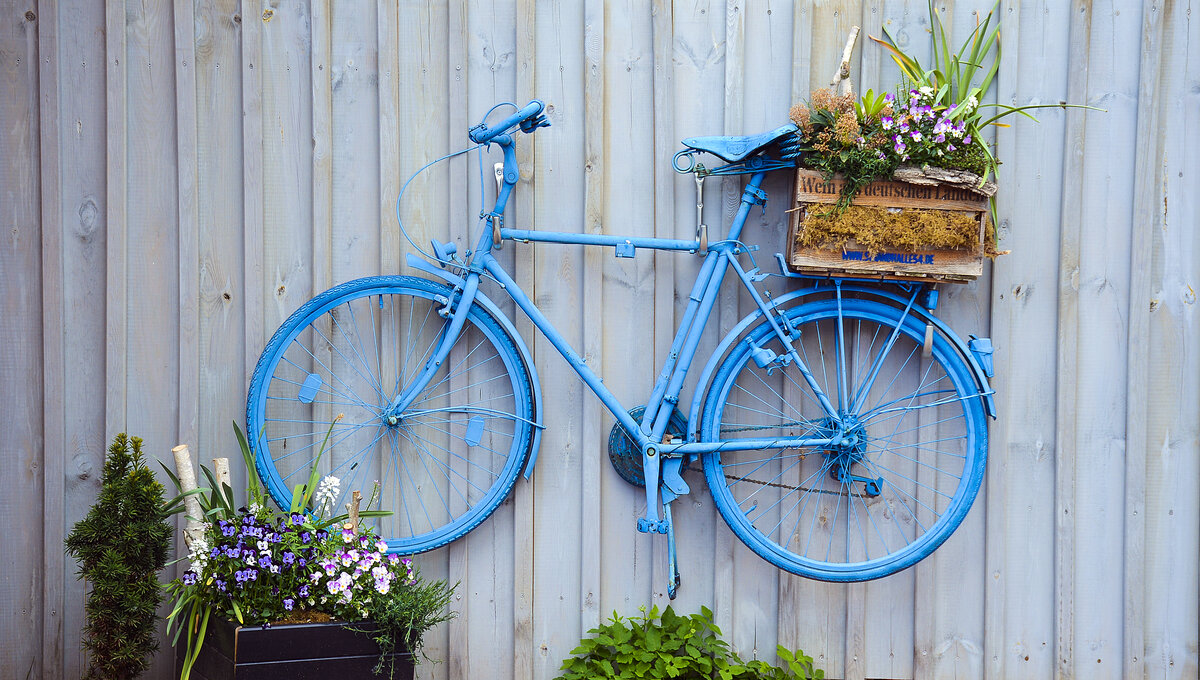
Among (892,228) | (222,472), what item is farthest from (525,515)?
(892,228)

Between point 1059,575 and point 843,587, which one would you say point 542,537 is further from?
point 1059,575

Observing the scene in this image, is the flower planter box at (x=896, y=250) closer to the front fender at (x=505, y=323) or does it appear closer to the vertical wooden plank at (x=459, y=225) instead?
the front fender at (x=505, y=323)

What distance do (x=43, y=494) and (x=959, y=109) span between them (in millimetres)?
2933

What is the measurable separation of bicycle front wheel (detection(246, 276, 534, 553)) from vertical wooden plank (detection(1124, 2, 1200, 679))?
1.95m

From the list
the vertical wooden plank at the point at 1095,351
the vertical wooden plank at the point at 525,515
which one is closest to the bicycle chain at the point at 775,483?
the vertical wooden plank at the point at 525,515

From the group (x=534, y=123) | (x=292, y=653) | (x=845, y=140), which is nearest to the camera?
(x=292, y=653)

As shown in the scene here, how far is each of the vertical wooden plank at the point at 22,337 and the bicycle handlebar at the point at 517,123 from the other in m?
1.39

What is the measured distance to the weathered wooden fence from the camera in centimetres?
248

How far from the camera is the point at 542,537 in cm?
252

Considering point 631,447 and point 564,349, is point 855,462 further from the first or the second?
point 564,349

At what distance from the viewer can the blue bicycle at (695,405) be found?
2.38 meters

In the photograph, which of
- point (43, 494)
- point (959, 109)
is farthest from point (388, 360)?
point (959, 109)

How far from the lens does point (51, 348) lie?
2.48m

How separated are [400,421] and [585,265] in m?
0.74
